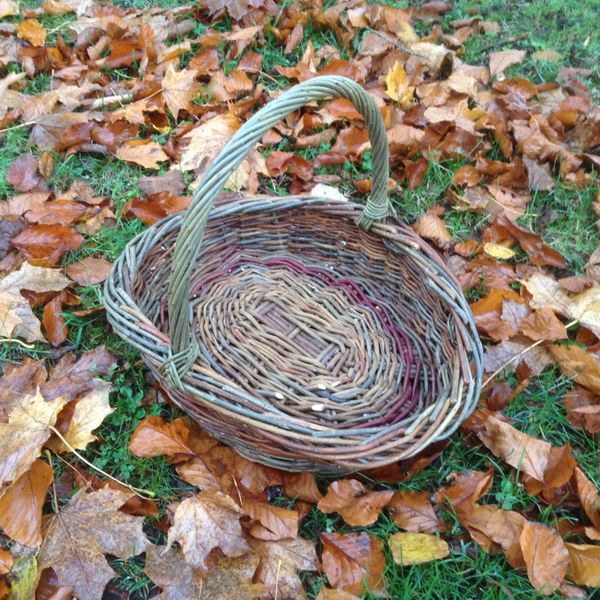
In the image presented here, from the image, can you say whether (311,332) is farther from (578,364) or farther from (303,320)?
(578,364)

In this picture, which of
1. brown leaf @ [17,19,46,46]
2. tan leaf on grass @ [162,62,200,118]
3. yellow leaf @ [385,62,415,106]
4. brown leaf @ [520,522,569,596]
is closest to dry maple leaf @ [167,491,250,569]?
brown leaf @ [520,522,569,596]

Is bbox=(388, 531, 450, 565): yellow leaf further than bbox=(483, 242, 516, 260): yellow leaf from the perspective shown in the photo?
No

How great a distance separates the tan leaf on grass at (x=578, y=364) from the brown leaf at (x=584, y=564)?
0.33 meters

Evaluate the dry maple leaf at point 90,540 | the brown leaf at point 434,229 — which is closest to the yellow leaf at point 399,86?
the brown leaf at point 434,229

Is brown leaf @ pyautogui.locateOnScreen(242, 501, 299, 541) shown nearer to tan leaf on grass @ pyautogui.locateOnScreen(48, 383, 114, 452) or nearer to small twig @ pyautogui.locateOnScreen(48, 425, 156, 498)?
small twig @ pyautogui.locateOnScreen(48, 425, 156, 498)

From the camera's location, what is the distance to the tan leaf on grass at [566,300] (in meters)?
1.17

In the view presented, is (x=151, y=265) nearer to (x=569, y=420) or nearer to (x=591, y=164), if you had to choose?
(x=569, y=420)

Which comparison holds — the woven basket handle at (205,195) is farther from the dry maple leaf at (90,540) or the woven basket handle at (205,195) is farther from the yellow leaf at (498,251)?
the yellow leaf at (498,251)

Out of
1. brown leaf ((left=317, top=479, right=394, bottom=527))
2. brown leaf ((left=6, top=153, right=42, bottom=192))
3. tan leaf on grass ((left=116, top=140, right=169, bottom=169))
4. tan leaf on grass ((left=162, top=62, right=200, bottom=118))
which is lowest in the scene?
brown leaf ((left=317, top=479, right=394, bottom=527))

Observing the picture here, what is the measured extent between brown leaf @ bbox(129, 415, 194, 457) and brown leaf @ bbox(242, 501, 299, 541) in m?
0.15

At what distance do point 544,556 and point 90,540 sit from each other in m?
0.66

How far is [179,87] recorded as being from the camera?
5.11 ft

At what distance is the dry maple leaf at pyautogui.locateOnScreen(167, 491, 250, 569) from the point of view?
83 centimetres

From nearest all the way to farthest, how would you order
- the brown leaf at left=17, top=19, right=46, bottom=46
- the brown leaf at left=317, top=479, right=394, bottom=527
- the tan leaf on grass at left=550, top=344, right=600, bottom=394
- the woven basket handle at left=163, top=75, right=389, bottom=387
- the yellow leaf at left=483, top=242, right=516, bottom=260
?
the woven basket handle at left=163, top=75, right=389, bottom=387, the brown leaf at left=317, top=479, right=394, bottom=527, the tan leaf on grass at left=550, top=344, right=600, bottom=394, the yellow leaf at left=483, top=242, right=516, bottom=260, the brown leaf at left=17, top=19, right=46, bottom=46
